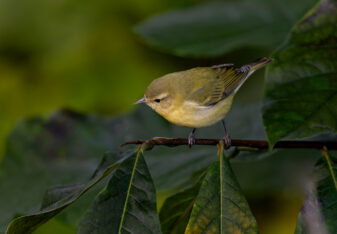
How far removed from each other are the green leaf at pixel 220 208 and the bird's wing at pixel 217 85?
57cm

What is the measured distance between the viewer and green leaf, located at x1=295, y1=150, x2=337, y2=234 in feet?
3.23

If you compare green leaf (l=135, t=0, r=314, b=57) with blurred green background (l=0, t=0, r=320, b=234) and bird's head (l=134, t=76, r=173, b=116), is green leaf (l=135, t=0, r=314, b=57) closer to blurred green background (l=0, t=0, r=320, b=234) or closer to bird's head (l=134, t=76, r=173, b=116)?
bird's head (l=134, t=76, r=173, b=116)

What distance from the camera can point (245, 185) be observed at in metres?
1.94

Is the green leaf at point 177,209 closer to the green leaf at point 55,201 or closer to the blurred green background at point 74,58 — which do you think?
the green leaf at point 55,201

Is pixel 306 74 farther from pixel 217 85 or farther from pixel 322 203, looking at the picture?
pixel 217 85

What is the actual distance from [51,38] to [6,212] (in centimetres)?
137

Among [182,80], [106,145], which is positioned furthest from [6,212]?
[182,80]

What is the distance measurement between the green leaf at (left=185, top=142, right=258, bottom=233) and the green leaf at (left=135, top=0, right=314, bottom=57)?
34.4 inches

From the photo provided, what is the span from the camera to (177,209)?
122cm

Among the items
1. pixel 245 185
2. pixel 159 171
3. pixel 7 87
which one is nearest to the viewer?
pixel 159 171


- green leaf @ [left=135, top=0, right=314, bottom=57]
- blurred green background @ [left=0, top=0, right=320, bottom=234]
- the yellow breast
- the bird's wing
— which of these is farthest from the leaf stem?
blurred green background @ [left=0, top=0, right=320, bottom=234]

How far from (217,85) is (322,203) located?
0.72 meters

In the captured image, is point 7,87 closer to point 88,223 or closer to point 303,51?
point 88,223

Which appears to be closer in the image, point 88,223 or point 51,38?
point 88,223
